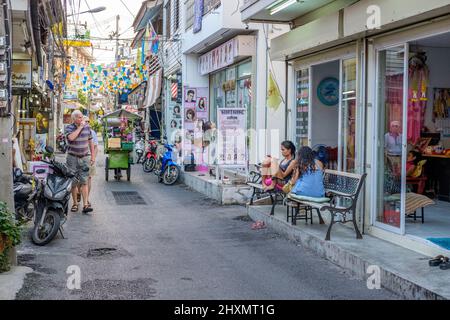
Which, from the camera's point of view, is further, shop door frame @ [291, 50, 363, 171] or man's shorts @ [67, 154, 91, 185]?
A: man's shorts @ [67, 154, 91, 185]

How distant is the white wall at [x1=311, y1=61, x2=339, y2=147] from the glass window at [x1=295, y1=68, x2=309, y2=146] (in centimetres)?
13

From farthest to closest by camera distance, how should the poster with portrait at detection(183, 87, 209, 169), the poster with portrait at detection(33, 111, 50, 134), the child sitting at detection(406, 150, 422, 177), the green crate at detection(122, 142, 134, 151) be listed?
the poster with portrait at detection(33, 111, 50, 134)
the poster with portrait at detection(183, 87, 209, 169)
the green crate at detection(122, 142, 134, 151)
the child sitting at detection(406, 150, 422, 177)

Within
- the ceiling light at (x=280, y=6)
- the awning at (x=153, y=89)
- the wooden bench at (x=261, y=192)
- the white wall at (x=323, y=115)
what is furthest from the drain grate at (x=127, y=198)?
the awning at (x=153, y=89)

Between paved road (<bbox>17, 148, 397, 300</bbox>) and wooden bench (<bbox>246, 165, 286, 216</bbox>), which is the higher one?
wooden bench (<bbox>246, 165, 286, 216</bbox>)

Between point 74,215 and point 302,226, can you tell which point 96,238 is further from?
point 302,226

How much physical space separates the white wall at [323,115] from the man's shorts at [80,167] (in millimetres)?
4294

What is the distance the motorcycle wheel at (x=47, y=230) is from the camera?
831cm

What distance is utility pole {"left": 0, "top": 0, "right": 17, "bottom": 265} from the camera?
6465 millimetres

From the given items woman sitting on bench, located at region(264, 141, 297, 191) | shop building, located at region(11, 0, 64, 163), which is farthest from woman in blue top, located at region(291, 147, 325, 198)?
shop building, located at region(11, 0, 64, 163)

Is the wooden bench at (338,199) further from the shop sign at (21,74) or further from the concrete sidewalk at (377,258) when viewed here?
the shop sign at (21,74)

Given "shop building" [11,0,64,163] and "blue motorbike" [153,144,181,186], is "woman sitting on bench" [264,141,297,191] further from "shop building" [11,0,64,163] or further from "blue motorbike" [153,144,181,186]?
"blue motorbike" [153,144,181,186]

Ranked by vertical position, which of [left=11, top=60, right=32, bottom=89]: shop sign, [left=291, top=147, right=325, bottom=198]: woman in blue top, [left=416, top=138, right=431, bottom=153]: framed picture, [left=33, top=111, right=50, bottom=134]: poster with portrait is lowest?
[left=291, top=147, right=325, bottom=198]: woman in blue top

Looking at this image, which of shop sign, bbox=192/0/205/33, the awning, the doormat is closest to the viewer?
the doormat

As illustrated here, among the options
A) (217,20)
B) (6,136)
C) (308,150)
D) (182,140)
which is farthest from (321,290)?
(182,140)
